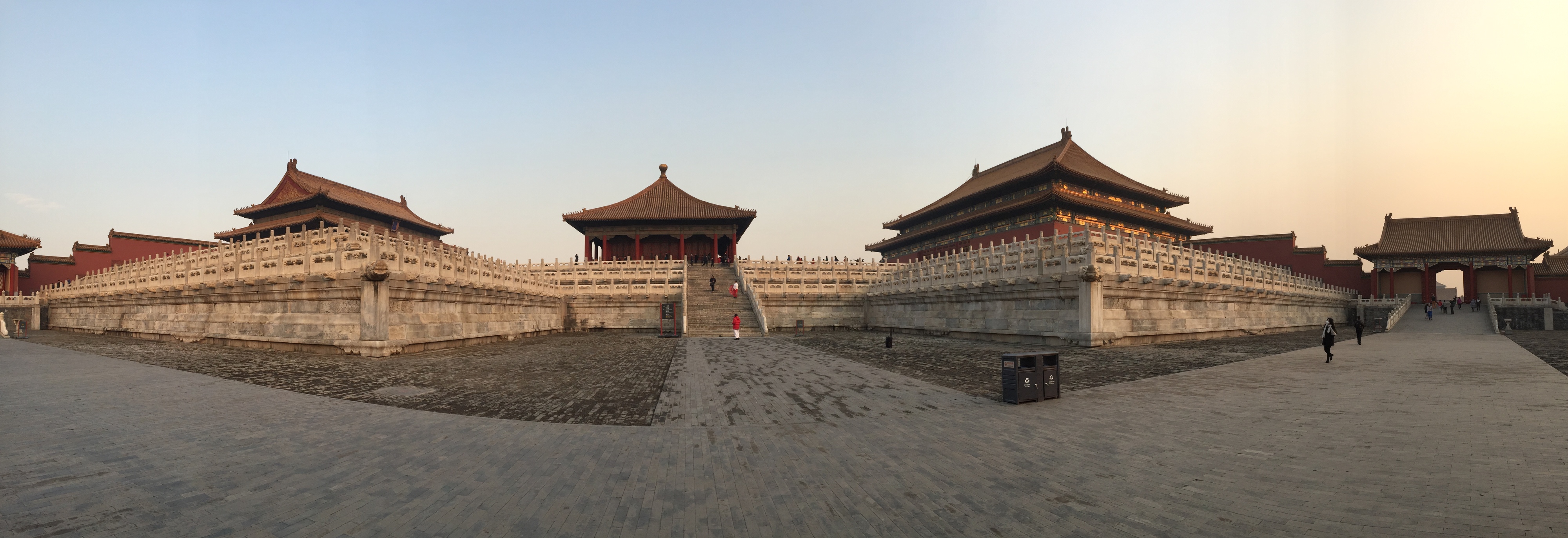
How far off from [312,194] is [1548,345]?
61.0 meters

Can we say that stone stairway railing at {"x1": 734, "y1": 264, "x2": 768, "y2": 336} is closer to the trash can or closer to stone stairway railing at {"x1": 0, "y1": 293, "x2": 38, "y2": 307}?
the trash can

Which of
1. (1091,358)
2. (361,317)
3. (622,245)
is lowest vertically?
(1091,358)

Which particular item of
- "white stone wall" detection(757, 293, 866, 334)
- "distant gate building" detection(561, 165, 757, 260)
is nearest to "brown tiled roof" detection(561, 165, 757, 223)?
"distant gate building" detection(561, 165, 757, 260)

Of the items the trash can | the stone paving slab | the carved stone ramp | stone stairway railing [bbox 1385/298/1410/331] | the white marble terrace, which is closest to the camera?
the stone paving slab

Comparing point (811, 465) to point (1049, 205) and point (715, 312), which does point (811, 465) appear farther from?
point (1049, 205)

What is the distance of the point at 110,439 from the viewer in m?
5.61

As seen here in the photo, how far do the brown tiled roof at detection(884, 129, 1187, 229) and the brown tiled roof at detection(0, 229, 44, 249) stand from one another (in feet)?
195

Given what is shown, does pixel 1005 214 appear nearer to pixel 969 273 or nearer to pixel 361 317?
pixel 969 273

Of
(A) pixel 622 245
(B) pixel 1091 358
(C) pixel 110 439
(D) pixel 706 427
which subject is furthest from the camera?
(A) pixel 622 245

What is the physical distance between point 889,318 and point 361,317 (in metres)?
18.7

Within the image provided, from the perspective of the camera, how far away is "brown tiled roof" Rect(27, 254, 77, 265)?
1467 inches

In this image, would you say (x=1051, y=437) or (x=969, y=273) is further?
(x=969, y=273)

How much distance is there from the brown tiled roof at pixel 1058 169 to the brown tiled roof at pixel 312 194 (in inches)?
1718

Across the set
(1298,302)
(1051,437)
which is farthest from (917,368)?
(1298,302)
